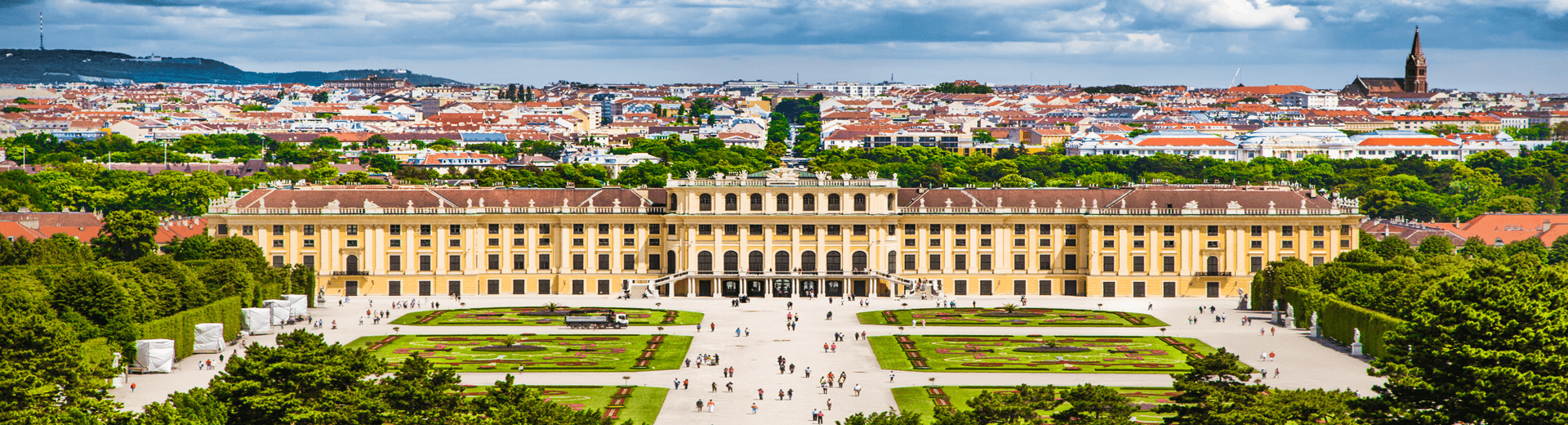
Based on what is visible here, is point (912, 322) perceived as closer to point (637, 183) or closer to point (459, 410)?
point (459, 410)

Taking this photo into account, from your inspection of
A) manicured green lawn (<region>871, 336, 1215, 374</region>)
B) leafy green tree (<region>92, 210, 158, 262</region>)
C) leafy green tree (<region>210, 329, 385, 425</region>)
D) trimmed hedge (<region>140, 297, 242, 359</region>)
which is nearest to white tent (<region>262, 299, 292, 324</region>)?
trimmed hedge (<region>140, 297, 242, 359</region>)

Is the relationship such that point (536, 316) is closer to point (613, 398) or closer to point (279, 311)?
point (279, 311)

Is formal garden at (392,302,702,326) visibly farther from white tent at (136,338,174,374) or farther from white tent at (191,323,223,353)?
white tent at (136,338,174,374)

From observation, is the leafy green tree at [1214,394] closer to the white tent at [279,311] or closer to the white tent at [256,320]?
the white tent at [256,320]

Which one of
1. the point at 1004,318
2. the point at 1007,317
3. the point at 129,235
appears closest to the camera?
the point at 1004,318

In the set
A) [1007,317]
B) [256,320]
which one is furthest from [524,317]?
[1007,317]

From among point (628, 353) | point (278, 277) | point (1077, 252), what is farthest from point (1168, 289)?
point (278, 277)
